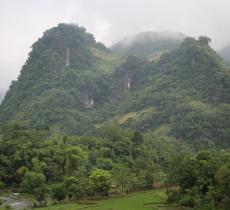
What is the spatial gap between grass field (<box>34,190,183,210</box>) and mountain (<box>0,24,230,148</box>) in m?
48.3

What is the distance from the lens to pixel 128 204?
55844 millimetres

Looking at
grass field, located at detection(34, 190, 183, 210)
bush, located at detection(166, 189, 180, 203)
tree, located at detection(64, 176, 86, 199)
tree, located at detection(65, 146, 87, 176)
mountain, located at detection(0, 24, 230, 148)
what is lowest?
grass field, located at detection(34, 190, 183, 210)

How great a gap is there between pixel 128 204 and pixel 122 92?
111 meters

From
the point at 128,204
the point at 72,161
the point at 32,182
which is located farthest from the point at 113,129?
the point at 128,204

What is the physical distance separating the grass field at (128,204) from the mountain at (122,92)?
48303mm

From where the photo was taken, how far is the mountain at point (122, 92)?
122 meters

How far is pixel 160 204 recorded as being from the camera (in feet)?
181

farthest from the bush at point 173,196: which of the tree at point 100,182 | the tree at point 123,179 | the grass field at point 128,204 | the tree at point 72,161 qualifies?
the tree at point 72,161

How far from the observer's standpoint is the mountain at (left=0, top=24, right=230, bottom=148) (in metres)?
122

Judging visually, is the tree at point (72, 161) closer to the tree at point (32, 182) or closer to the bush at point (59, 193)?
the tree at point (32, 182)

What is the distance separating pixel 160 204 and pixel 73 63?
13043 cm

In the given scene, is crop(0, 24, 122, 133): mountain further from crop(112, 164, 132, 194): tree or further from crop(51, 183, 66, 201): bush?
crop(51, 183, 66, 201): bush

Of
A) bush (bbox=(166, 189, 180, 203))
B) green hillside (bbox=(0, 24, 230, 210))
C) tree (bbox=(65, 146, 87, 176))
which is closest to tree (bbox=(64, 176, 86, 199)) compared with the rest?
green hillside (bbox=(0, 24, 230, 210))

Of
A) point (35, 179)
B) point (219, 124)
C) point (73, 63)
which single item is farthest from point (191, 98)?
point (35, 179)
